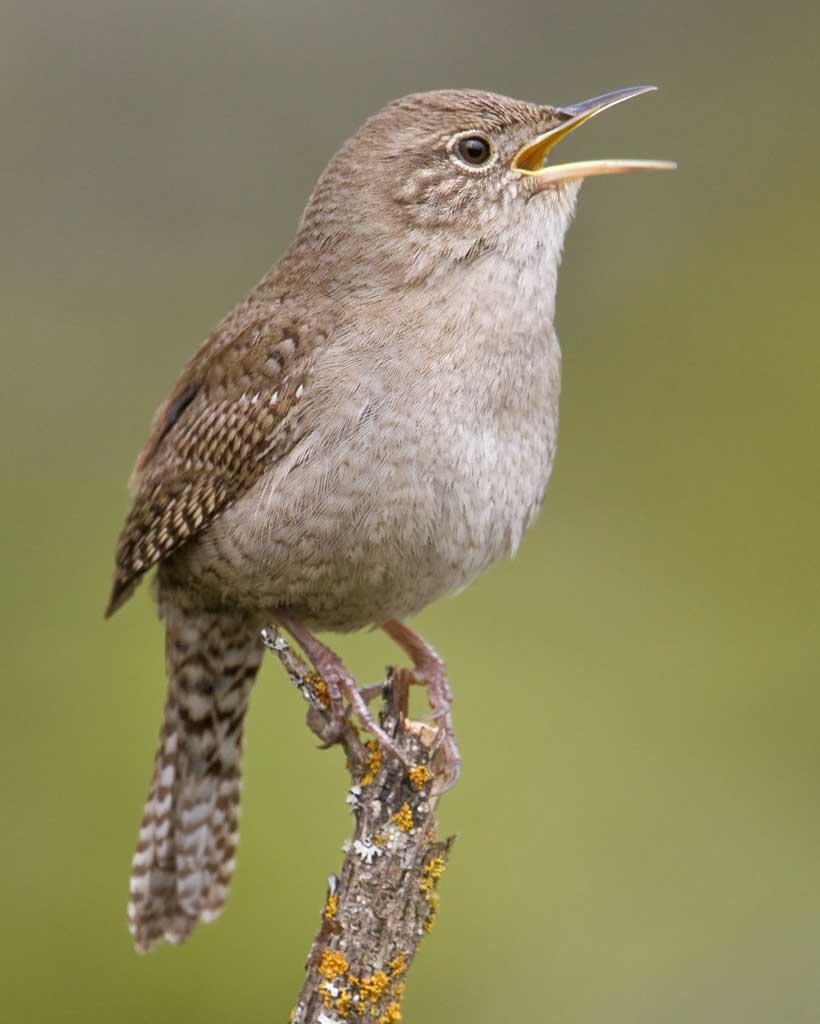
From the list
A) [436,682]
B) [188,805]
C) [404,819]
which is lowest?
[404,819]

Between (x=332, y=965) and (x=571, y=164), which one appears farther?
(x=571, y=164)

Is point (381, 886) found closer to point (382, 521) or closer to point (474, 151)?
point (382, 521)

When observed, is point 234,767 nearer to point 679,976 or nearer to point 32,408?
point 679,976

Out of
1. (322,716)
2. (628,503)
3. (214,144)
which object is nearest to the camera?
(322,716)

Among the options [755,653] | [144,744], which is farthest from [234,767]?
[755,653]

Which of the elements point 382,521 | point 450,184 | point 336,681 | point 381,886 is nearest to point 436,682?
point 336,681

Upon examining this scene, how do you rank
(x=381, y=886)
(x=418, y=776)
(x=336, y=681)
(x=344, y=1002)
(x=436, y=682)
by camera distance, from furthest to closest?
(x=436, y=682) < (x=336, y=681) < (x=418, y=776) < (x=381, y=886) < (x=344, y=1002)

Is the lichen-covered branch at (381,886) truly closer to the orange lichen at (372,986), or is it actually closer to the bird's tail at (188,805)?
the orange lichen at (372,986)

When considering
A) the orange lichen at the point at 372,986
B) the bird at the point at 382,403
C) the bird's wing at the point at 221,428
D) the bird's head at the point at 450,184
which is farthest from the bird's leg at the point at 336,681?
the bird's head at the point at 450,184
